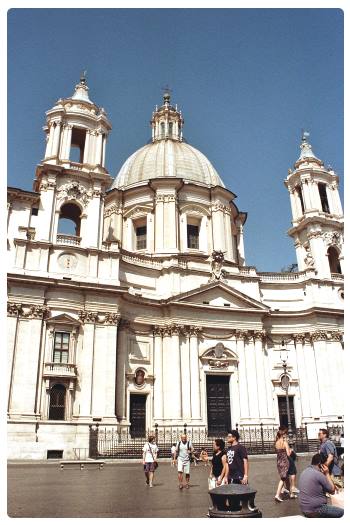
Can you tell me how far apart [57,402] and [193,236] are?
20254mm

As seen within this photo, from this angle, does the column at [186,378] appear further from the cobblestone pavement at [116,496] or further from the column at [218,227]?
the cobblestone pavement at [116,496]

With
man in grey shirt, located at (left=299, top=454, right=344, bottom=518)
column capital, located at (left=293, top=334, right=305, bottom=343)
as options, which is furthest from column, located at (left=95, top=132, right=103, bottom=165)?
man in grey shirt, located at (left=299, top=454, right=344, bottom=518)

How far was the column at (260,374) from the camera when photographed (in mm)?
33356

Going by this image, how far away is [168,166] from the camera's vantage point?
4350cm

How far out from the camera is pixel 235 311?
35.2 meters

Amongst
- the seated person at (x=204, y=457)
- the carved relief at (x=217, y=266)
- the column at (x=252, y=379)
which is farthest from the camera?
the carved relief at (x=217, y=266)

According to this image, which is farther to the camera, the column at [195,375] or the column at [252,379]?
the column at [252,379]

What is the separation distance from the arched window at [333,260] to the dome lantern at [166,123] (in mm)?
20393

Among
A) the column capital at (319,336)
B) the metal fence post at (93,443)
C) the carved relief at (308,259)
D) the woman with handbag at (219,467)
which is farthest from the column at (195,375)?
the woman with handbag at (219,467)

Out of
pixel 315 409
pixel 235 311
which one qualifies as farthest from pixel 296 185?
pixel 315 409

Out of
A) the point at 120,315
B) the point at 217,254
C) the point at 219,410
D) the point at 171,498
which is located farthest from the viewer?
the point at 217,254

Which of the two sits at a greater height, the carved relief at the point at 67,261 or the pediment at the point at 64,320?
the carved relief at the point at 67,261

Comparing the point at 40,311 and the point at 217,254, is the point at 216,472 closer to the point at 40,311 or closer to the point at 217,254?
the point at 40,311
